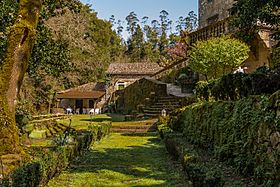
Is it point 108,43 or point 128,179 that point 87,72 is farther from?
point 128,179

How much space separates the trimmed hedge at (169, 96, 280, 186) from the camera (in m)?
5.27

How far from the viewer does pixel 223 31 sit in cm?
2395

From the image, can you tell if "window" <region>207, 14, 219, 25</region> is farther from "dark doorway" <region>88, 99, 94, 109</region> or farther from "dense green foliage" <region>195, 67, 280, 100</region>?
"dense green foliage" <region>195, 67, 280, 100</region>

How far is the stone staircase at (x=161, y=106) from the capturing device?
2492 cm

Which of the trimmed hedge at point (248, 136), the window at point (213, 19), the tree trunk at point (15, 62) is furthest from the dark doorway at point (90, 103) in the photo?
the tree trunk at point (15, 62)

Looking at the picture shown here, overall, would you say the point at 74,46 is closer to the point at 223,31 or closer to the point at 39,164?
the point at 223,31

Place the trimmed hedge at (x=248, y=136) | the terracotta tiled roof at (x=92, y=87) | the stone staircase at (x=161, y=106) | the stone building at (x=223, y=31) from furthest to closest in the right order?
1. the terracotta tiled roof at (x=92, y=87)
2. the stone staircase at (x=161, y=106)
3. the stone building at (x=223, y=31)
4. the trimmed hedge at (x=248, y=136)

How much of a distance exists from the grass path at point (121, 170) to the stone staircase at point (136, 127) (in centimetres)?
813

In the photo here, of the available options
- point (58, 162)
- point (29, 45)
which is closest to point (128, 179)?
point (58, 162)

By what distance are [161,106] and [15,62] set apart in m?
18.1

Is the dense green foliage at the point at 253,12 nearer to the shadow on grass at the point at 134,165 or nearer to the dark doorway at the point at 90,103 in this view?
the shadow on grass at the point at 134,165

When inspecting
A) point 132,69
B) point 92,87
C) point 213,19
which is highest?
point 213,19

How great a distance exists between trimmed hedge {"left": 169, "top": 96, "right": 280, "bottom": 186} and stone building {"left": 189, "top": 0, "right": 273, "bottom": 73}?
819 cm

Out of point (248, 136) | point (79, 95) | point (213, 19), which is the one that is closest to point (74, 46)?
point (213, 19)
